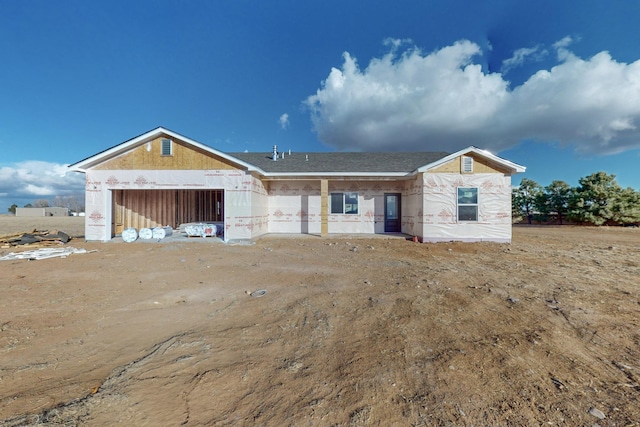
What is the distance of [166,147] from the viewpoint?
1193 cm

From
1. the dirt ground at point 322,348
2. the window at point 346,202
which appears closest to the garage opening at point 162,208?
the window at point 346,202

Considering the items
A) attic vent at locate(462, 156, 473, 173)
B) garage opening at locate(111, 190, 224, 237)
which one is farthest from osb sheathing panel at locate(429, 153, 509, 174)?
garage opening at locate(111, 190, 224, 237)

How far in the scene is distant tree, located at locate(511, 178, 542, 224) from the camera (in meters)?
22.4

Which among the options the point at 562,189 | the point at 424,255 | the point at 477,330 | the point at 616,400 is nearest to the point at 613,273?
the point at 424,255

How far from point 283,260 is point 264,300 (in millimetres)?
3539

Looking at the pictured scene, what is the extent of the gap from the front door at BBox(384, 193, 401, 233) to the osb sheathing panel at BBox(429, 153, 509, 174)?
3.16m

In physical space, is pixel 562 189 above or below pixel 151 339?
above

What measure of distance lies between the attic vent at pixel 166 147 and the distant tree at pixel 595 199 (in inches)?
1019

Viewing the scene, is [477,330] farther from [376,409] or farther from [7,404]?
[7,404]

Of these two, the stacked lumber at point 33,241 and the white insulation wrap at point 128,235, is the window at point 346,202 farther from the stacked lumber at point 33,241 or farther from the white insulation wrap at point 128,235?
the stacked lumber at point 33,241

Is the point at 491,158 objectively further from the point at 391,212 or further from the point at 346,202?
the point at 346,202

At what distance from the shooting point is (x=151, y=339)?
3.43 meters

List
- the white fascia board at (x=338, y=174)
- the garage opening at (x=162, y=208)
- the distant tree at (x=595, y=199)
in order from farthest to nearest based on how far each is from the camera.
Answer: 1. the distant tree at (x=595, y=199)
2. the garage opening at (x=162, y=208)
3. the white fascia board at (x=338, y=174)

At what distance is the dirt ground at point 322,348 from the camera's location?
2.23m
